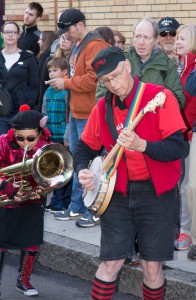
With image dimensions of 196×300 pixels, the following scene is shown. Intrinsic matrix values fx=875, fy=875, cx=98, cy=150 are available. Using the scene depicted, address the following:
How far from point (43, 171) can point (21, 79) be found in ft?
10.6

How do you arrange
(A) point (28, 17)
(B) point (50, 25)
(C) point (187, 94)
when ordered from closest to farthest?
(C) point (187, 94) → (A) point (28, 17) → (B) point (50, 25)

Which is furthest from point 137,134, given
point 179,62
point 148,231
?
point 179,62

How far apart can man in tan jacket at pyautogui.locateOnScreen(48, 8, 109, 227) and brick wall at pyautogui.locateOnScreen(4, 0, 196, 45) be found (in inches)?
95.3

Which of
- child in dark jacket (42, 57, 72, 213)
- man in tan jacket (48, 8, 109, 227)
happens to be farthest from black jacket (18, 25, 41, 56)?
man in tan jacket (48, 8, 109, 227)

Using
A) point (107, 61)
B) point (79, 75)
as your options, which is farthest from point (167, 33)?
point (107, 61)

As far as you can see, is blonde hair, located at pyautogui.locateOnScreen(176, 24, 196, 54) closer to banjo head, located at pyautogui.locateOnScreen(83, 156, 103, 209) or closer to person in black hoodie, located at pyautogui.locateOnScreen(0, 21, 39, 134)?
banjo head, located at pyautogui.locateOnScreen(83, 156, 103, 209)

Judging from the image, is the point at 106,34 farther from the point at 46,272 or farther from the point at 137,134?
the point at 137,134

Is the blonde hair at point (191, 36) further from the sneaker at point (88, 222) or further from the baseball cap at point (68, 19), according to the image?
the sneaker at point (88, 222)

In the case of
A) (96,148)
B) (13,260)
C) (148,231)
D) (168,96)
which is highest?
(168,96)

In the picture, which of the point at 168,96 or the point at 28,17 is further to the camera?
the point at 28,17

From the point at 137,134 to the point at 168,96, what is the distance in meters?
0.30

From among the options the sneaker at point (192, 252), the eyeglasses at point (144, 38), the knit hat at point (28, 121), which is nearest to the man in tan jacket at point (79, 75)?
the eyeglasses at point (144, 38)

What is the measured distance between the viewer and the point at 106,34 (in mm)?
Answer: 9000

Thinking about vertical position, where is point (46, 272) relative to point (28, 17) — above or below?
below
